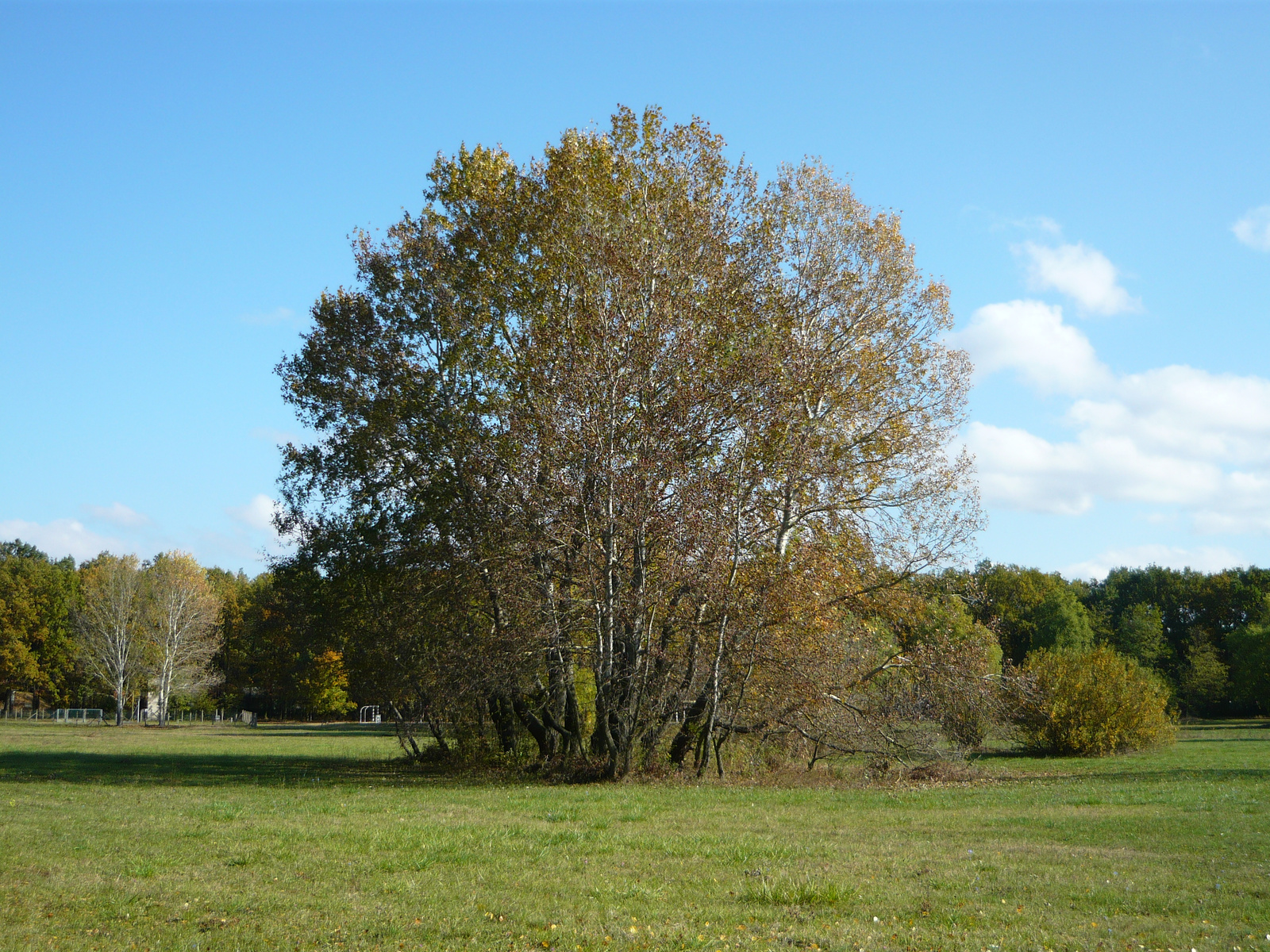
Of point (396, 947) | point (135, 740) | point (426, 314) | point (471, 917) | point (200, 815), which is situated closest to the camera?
point (396, 947)

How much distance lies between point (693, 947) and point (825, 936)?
3.34ft

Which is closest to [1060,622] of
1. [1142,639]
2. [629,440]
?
[1142,639]

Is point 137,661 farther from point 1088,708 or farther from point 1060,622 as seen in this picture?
point 1060,622

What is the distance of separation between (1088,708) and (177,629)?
64.2 m

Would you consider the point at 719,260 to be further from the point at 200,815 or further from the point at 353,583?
the point at 200,815

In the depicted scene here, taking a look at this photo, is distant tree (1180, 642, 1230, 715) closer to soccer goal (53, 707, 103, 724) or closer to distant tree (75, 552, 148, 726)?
distant tree (75, 552, 148, 726)

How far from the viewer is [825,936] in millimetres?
6914

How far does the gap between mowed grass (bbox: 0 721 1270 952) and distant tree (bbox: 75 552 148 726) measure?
58548 millimetres

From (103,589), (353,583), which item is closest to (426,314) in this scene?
(353,583)

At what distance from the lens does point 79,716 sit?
7712 centimetres

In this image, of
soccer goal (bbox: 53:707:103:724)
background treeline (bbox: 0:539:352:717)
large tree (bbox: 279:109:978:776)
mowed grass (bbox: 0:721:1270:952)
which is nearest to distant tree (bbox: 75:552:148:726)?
background treeline (bbox: 0:539:352:717)

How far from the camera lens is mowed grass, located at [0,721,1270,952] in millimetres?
7043

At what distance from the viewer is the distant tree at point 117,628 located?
69.4m

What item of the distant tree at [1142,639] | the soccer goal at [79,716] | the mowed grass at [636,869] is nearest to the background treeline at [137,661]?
the soccer goal at [79,716]
